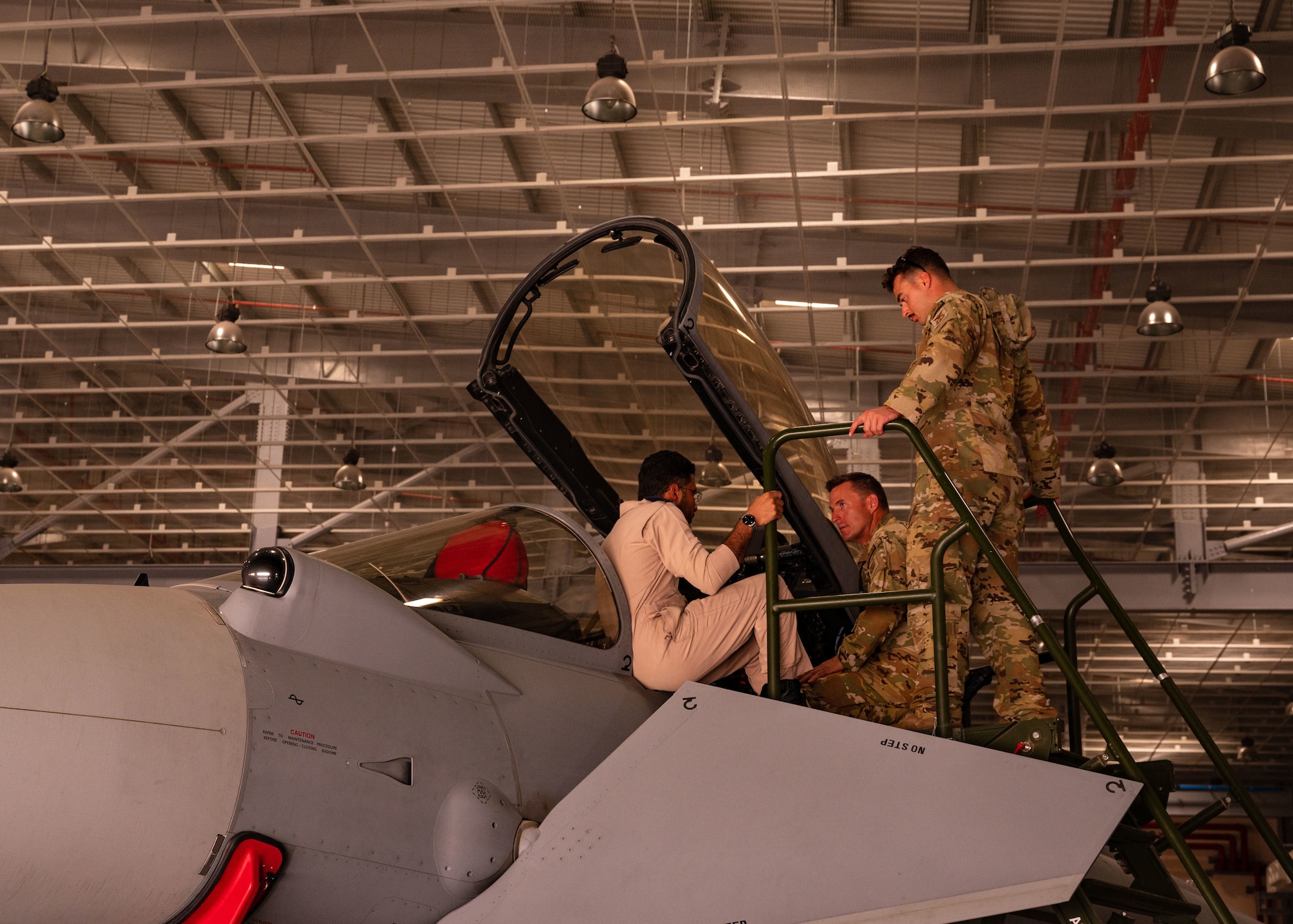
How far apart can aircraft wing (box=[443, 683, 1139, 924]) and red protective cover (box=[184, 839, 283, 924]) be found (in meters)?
0.72

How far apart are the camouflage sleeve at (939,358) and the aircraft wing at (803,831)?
1.28m

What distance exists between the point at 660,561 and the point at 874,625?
43.1 inches

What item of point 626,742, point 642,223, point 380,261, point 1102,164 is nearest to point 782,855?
point 626,742

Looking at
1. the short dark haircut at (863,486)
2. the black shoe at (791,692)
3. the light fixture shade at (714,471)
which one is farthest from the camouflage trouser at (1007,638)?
the light fixture shade at (714,471)

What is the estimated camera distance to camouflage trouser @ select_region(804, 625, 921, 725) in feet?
17.4

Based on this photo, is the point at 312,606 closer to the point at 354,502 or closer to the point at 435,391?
the point at 435,391

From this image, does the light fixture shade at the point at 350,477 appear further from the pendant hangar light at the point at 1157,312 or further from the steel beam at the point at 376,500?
the pendant hangar light at the point at 1157,312

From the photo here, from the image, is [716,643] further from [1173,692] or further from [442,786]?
[1173,692]

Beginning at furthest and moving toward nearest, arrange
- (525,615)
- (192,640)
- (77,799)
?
(525,615), (192,640), (77,799)

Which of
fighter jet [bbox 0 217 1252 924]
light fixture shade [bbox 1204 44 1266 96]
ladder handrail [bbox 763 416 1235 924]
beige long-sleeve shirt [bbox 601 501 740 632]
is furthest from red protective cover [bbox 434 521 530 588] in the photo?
light fixture shade [bbox 1204 44 1266 96]

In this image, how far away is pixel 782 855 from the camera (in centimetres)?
387

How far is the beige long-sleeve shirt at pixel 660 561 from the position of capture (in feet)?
16.2

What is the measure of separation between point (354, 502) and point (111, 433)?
260 inches

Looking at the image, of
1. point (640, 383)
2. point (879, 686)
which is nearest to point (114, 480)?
point (640, 383)
